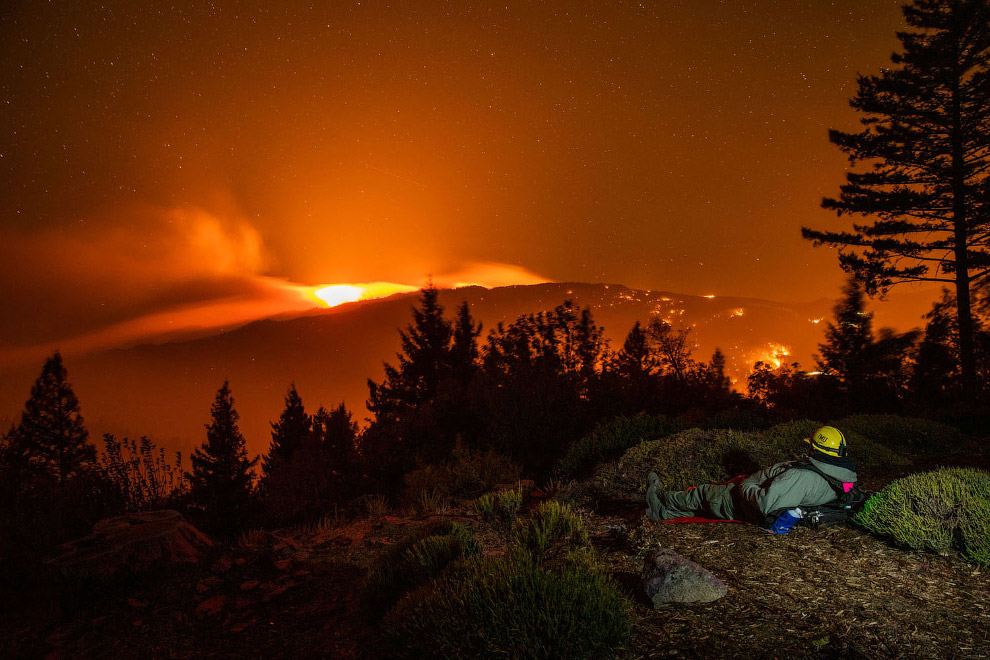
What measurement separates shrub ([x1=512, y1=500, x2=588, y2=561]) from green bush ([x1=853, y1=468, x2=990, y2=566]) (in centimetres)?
279

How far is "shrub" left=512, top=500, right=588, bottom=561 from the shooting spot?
4.98m

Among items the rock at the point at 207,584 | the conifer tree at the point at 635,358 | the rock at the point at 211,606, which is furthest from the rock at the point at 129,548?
the conifer tree at the point at 635,358

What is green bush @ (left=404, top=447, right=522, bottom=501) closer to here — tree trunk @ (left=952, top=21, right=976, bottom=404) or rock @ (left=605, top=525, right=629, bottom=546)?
rock @ (left=605, top=525, right=629, bottom=546)

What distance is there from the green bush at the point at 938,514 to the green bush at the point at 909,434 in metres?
4.61

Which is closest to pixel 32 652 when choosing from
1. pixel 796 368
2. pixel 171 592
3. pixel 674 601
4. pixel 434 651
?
pixel 171 592

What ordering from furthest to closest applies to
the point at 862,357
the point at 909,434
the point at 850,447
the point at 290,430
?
1. the point at 290,430
2. the point at 862,357
3. the point at 909,434
4. the point at 850,447

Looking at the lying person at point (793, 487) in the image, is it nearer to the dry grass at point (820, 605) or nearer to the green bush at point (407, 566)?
the dry grass at point (820, 605)

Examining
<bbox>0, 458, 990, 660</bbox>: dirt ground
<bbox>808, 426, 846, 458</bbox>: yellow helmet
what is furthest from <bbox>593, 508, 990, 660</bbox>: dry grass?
<bbox>808, 426, 846, 458</bbox>: yellow helmet

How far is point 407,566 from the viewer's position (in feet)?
15.8

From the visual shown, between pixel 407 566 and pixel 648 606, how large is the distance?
226 centimetres

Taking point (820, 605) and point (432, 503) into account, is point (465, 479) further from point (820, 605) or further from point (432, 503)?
point (820, 605)

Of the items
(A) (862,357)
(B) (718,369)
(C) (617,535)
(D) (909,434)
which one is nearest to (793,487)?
(C) (617,535)

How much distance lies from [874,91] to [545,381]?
50.4 ft

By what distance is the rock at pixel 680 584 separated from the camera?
376cm
